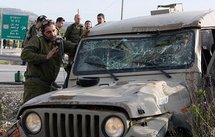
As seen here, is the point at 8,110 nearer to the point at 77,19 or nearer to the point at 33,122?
the point at 77,19

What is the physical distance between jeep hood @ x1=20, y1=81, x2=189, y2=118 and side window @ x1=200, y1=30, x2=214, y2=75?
0.55 metres

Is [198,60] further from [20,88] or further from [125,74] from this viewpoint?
[20,88]

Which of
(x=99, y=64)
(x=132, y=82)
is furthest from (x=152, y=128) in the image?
(x=99, y=64)

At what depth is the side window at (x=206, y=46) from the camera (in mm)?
5258

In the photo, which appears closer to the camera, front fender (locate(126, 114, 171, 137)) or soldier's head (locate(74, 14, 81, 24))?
front fender (locate(126, 114, 171, 137))

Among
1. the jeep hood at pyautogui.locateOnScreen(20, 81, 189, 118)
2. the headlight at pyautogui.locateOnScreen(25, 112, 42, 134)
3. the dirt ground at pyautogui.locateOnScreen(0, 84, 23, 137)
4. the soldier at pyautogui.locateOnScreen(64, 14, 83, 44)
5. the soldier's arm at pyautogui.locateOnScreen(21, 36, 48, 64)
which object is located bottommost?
the dirt ground at pyautogui.locateOnScreen(0, 84, 23, 137)

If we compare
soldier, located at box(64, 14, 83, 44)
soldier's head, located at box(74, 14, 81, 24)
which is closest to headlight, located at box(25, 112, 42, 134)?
soldier, located at box(64, 14, 83, 44)

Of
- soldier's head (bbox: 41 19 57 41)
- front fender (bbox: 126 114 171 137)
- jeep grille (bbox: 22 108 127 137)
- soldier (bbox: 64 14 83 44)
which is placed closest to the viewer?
front fender (bbox: 126 114 171 137)

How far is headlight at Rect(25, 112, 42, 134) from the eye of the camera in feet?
14.5

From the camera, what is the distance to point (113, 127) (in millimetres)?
4074

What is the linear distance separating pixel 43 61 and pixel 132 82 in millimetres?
1539

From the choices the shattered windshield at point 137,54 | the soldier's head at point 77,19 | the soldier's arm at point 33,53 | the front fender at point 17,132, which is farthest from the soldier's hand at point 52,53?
the soldier's head at point 77,19

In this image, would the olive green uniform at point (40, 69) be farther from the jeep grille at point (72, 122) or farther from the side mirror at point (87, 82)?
the jeep grille at point (72, 122)

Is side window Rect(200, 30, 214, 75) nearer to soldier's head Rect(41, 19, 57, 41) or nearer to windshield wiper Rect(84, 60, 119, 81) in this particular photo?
windshield wiper Rect(84, 60, 119, 81)
